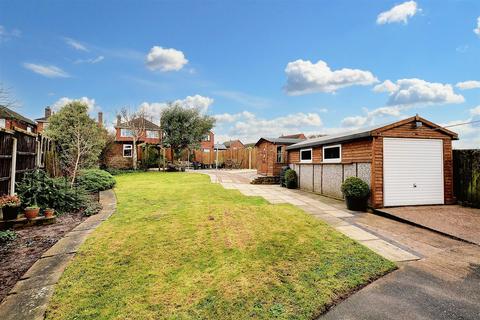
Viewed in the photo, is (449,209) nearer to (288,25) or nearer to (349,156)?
(349,156)

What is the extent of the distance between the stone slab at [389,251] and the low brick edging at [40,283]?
488cm

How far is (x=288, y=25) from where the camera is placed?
36.0 feet

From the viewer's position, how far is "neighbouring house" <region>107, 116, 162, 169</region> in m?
21.4

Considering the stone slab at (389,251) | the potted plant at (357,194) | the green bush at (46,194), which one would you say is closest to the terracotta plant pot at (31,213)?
the green bush at (46,194)

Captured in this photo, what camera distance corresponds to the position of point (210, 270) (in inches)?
133

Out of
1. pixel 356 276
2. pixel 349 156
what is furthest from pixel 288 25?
pixel 356 276

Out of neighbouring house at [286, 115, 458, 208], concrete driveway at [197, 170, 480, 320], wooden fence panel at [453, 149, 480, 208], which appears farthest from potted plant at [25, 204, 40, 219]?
wooden fence panel at [453, 149, 480, 208]

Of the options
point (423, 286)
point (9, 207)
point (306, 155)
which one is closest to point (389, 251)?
point (423, 286)

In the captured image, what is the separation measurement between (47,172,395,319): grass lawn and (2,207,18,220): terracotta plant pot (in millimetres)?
1949

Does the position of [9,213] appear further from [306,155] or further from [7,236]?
[306,155]

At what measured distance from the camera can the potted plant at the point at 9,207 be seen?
5.07m

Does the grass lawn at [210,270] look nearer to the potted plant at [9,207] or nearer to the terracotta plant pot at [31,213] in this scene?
the terracotta plant pot at [31,213]

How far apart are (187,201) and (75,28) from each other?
8.67 metres

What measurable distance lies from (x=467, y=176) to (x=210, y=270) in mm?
9614
